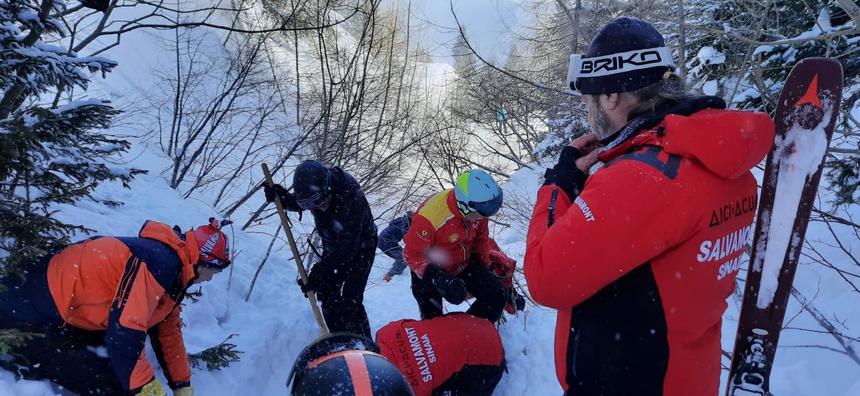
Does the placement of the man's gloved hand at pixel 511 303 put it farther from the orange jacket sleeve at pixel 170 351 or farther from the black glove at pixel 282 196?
the orange jacket sleeve at pixel 170 351

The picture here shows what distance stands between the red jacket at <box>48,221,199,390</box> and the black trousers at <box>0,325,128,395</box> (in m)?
0.09

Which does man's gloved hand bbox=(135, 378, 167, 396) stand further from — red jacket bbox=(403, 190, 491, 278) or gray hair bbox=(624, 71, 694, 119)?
gray hair bbox=(624, 71, 694, 119)

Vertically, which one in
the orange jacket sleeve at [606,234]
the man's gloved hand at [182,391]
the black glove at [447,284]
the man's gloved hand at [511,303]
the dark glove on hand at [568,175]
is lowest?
the man's gloved hand at [182,391]

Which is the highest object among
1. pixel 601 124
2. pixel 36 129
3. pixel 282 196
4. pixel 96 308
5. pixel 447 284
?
pixel 282 196

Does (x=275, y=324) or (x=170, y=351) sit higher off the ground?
(x=275, y=324)

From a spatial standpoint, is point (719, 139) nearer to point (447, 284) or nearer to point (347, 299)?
point (447, 284)

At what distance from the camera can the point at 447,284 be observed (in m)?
3.54

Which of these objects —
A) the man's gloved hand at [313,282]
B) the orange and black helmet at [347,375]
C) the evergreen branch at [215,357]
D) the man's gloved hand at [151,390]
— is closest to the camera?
the orange and black helmet at [347,375]

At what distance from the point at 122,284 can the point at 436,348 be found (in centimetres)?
169

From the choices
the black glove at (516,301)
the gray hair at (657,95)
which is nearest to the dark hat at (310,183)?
the black glove at (516,301)

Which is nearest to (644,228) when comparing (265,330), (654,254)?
(654,254)

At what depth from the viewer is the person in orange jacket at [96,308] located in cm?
238

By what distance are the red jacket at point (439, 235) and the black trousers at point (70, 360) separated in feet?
6.60

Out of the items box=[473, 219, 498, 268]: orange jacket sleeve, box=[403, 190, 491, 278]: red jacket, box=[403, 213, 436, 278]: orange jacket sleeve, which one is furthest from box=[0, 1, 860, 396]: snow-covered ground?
box=[403, 213, 436, 278]: orange jacket sleeve
